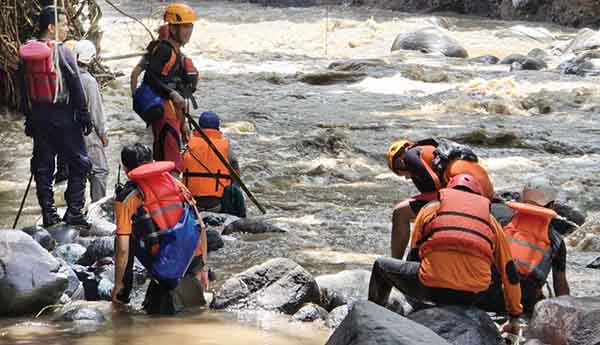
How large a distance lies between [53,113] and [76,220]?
2.76 feet

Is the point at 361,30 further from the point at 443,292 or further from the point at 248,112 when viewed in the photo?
the point at 443,292

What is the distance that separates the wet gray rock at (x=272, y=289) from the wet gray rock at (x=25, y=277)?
0.90 m

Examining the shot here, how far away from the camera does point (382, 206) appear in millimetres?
10078

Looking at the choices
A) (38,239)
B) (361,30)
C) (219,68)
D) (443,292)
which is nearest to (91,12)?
(38,239)

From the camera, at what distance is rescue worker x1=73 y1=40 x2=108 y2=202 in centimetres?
825

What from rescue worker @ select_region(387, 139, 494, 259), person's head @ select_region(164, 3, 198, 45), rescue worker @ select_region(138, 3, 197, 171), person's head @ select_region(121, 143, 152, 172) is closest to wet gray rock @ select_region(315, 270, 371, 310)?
rescue worker @ select_region(387, 139, 494, 259)

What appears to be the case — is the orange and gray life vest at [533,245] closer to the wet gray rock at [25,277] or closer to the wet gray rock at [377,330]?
the wet gray rock at [377,330]

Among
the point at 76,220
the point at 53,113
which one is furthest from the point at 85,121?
the point at 76,220

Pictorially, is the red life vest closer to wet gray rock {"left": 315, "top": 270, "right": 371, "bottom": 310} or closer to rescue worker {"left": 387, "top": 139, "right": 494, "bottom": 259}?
wet gray rock {"left": 315, "top": 270, "right": 371, "bottom": 310}

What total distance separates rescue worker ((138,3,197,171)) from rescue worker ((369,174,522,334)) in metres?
3.18

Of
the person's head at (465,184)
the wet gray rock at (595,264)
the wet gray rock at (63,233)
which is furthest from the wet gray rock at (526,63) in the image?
the person's head at (465,184)

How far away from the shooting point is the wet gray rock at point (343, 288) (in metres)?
6.29

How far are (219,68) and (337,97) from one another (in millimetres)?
4369

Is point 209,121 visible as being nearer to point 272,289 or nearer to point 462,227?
point 272,289
